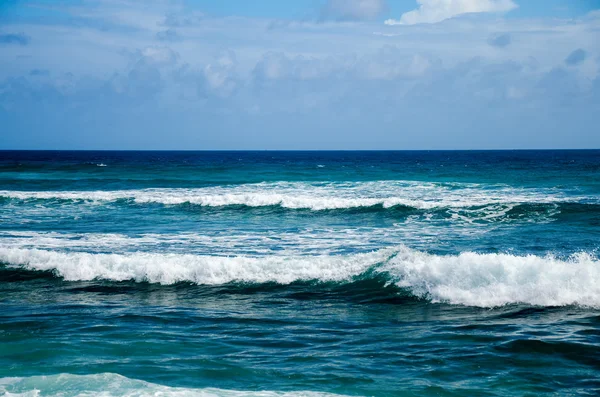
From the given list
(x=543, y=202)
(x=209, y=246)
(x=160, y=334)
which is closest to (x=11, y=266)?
(x=209, y=246)

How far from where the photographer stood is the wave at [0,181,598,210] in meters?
26.1

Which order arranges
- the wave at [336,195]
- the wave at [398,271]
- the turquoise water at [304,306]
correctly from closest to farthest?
1. the turquoise water at [304,306]
2. the wave at [398,271]
3. the wave at [336,195]

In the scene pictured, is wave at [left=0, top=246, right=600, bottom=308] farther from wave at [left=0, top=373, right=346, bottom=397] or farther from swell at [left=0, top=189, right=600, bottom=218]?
swell at [left=0, top=189, right=600, bottom=218]

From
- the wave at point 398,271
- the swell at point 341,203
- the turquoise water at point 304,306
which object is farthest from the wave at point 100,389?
the swell at point 341,203

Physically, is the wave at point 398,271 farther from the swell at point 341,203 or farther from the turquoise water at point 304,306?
the swell at point 341,203

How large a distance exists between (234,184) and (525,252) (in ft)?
89.7

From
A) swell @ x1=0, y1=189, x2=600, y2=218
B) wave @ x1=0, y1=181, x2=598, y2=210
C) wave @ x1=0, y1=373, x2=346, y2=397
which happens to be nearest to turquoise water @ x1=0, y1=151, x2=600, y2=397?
wave @ x1=0, y1=373, x2=346, y2=397

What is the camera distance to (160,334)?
355 inches

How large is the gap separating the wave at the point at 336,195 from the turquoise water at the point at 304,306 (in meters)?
3.01

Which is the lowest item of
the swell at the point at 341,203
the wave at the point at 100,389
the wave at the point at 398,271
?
the wave at the point at 100,389

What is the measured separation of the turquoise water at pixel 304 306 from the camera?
7.18 meters

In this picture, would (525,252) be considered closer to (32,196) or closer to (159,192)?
(159,192)

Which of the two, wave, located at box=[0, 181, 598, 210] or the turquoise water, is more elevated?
wave, located at box=[0, 181, 598, 210]

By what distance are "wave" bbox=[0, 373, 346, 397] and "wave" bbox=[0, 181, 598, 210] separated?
18732 millimetres
